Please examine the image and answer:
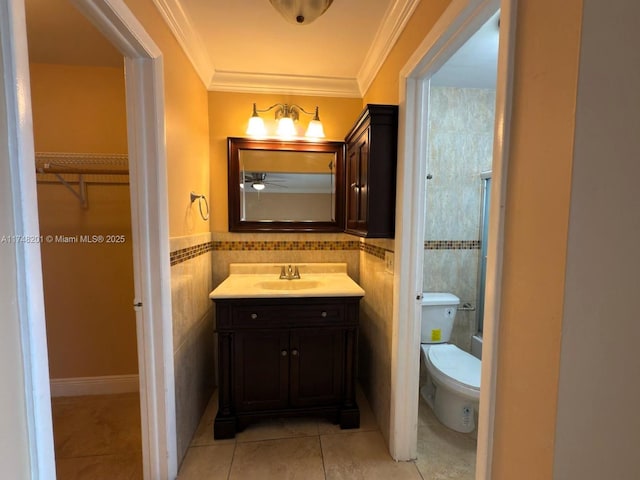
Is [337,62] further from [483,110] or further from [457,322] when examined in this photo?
[457,322]

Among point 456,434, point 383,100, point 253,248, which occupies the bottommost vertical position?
point 456,434

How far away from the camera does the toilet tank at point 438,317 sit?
7.00ft

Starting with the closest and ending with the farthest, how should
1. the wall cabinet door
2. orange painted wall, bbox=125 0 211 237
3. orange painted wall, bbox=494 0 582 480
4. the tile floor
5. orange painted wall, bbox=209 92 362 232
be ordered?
orange painted wall, bbox=494 0 582 480 < orange painted wall, bbox=125 0 211 237 < the tile floor < the wall cabinet door < orange painted wall, bbox=209 92 362 232

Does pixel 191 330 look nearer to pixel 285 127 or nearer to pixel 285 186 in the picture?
pixel 285 186

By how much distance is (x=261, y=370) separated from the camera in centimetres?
178

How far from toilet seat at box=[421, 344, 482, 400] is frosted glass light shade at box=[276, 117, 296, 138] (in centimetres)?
180

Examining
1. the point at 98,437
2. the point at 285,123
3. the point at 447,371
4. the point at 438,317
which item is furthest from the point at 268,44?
the point at 98,437

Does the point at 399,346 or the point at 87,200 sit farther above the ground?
the point at 87,200

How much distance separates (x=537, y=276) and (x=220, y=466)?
5.71 ft

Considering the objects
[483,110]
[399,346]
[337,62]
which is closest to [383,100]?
[337,62]

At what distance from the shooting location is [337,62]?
76.4 inches

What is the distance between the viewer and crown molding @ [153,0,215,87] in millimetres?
1367

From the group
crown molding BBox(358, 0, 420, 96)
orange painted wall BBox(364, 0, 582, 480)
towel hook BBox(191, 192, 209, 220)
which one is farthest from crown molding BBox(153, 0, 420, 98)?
orange painted wall BBox(364, 0, 582, 480)

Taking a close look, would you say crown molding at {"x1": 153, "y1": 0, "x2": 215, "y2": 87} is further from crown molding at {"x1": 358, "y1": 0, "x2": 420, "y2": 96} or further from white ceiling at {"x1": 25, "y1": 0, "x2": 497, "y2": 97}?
crown molding at {"x1": 358, "y1": 0, "x2": 420, "y2": 96}
